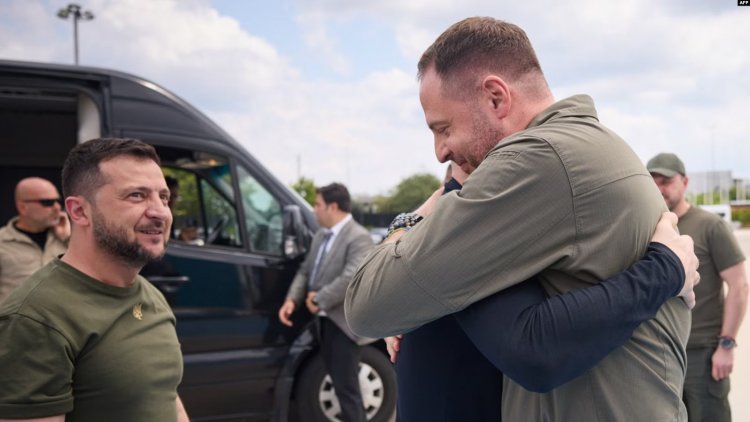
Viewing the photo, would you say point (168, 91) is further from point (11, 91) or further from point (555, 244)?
point (555, 244)

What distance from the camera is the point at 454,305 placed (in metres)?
1.38

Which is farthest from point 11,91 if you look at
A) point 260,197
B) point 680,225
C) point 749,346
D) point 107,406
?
point 749,346

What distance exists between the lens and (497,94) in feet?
5.07

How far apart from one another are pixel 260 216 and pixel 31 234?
5.28ft

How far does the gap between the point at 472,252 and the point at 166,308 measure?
4.33 ft

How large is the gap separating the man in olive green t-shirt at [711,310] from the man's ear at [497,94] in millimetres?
2666

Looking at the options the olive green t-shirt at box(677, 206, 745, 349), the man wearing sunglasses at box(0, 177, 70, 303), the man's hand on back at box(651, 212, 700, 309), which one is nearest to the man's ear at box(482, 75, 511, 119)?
the man's hand on back at box(651, 212, 700, 309)

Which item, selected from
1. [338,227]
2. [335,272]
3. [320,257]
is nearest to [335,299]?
[335,272]

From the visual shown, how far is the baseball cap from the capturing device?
403 cm

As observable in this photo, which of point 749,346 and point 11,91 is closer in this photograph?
point 11,91

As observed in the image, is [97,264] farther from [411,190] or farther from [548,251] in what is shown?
[411,190]

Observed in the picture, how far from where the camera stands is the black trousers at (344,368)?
486cm

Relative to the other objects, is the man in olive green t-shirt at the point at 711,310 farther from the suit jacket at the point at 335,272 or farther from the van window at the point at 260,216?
the van window at the point at 260,216

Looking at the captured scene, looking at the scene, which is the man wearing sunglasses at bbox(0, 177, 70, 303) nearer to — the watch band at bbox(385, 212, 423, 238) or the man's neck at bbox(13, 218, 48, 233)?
the man's neck at bbox(13, 218, 48, 233)
